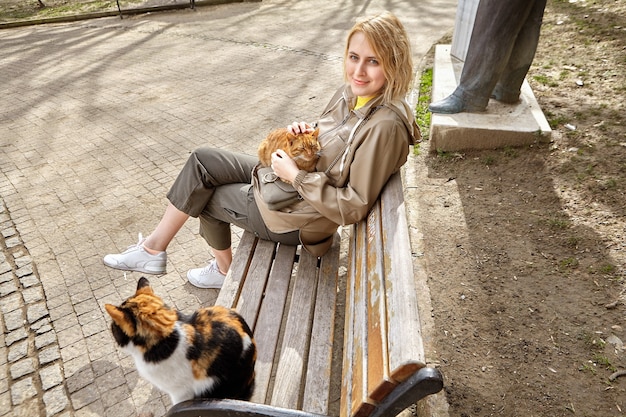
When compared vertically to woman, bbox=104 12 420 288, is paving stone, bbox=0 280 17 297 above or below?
below

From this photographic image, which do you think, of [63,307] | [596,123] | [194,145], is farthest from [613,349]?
[194,145]

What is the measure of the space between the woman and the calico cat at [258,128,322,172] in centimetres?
4

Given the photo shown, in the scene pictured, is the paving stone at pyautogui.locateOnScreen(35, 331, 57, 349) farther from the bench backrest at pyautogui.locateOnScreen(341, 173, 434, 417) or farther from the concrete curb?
the concrete curb

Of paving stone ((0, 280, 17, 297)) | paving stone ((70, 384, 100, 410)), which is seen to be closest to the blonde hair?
paving stone ((70, 384, 100, 410))

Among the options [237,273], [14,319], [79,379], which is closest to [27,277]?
[14,319]

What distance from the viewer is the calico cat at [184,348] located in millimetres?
1682

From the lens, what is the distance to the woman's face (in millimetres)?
2096

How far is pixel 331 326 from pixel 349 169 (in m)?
0.78

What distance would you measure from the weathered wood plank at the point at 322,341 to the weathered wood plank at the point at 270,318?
179 millimetres

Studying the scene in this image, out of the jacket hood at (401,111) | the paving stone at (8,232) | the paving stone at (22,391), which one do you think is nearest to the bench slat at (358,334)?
the jacket hood at (401,111)

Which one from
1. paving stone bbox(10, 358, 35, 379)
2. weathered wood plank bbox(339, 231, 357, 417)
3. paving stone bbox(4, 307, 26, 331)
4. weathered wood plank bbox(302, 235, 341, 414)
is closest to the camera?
weathered wood plank bbox(339, 231, 357, 417)

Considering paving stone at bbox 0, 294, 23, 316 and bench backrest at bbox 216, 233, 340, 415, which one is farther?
paving stone at bbox 0, 294, 23, 316

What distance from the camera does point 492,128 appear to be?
4250 millimetres

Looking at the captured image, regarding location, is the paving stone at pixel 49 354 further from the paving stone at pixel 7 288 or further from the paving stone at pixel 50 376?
the paving stone at pixel 7 288
